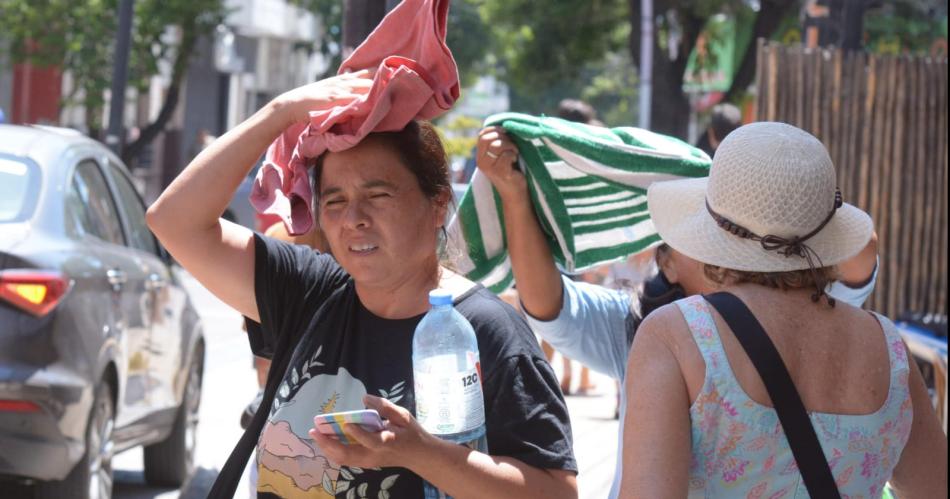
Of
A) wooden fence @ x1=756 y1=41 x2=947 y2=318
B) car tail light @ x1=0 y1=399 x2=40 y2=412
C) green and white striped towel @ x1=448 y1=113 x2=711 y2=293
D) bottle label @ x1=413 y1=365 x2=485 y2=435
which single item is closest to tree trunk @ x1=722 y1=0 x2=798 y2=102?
wooden fence @ x1=756 y1=41 x2=947 y2=318

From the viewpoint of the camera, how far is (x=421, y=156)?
10.3ft

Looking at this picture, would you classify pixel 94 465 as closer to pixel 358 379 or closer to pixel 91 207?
pixel 91 207

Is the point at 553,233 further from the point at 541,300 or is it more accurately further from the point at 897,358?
the point at 897,358

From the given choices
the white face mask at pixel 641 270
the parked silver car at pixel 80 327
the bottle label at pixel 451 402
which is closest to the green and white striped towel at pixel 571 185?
the white face mask at pixel 641 270

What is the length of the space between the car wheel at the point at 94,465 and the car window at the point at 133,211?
127 centimetres

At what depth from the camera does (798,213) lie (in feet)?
9.22

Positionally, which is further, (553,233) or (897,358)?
(553,233)

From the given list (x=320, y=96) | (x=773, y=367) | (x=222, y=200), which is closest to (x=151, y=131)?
(x=222, y=200)

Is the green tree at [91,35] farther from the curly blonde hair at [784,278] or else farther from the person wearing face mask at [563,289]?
the curly blonde hair at [784,278]

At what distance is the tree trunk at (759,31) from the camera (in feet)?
71.3

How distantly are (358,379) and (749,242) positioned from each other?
0.79 m

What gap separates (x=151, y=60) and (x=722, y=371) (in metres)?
25.4

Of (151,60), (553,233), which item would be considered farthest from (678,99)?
(553,233)

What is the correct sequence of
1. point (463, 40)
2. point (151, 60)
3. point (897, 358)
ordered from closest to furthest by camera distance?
point (897, 358) → point (151, 60) → point (463, 40)
